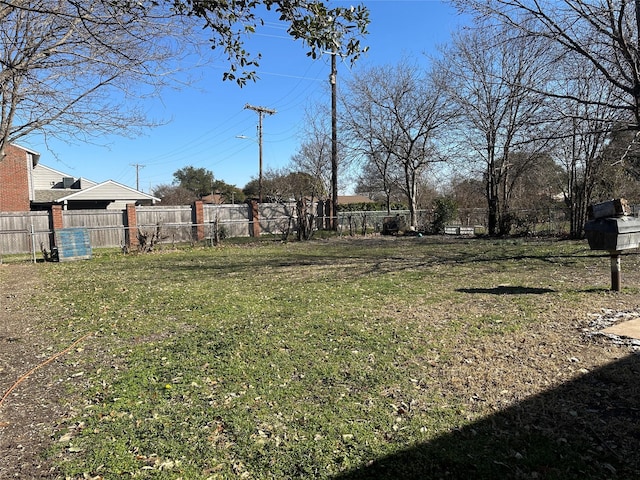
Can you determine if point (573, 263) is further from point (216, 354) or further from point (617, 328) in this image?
point (216, 354)

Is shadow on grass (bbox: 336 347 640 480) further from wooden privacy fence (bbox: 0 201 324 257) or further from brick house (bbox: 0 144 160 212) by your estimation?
brick house (bbox: 0 144 160 212)

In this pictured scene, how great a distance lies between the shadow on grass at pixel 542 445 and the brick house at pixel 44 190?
2505cm

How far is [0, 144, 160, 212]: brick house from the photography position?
27.5m

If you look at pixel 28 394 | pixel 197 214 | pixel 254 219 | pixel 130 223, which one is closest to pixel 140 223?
pixel 130 223

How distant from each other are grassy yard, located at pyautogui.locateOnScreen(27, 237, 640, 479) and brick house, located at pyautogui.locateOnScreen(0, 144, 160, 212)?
21.2 m

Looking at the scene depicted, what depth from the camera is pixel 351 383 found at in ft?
12.9

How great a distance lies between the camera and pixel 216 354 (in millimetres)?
4816

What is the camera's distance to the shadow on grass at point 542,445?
8.44ft

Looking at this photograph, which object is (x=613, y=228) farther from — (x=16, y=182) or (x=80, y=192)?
(x=80, y=192)

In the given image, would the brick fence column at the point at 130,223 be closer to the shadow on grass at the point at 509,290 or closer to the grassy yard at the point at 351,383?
the grassy yard at the point at 351,383

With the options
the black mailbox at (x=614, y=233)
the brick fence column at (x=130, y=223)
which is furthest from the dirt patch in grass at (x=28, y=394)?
the brick fence column at (x=130, y=223)

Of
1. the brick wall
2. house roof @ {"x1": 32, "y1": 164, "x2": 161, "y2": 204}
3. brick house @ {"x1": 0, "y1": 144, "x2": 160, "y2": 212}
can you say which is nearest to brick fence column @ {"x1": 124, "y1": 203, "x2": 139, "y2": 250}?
brick house @ {"x1": 0, "y1": 144, "x2": 160, "y2": 212}

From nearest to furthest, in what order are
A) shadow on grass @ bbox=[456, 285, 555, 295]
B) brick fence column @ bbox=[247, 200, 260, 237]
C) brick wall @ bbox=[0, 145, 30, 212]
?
shadow on grass @ bbox=[456, 285, 555, 295] < brick fence column @ bbox=[247, 200, 260, 237] < brick wall @ bbox=[0, 145, 30, 212]

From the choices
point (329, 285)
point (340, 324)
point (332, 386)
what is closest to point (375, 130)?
point (329, 285)
